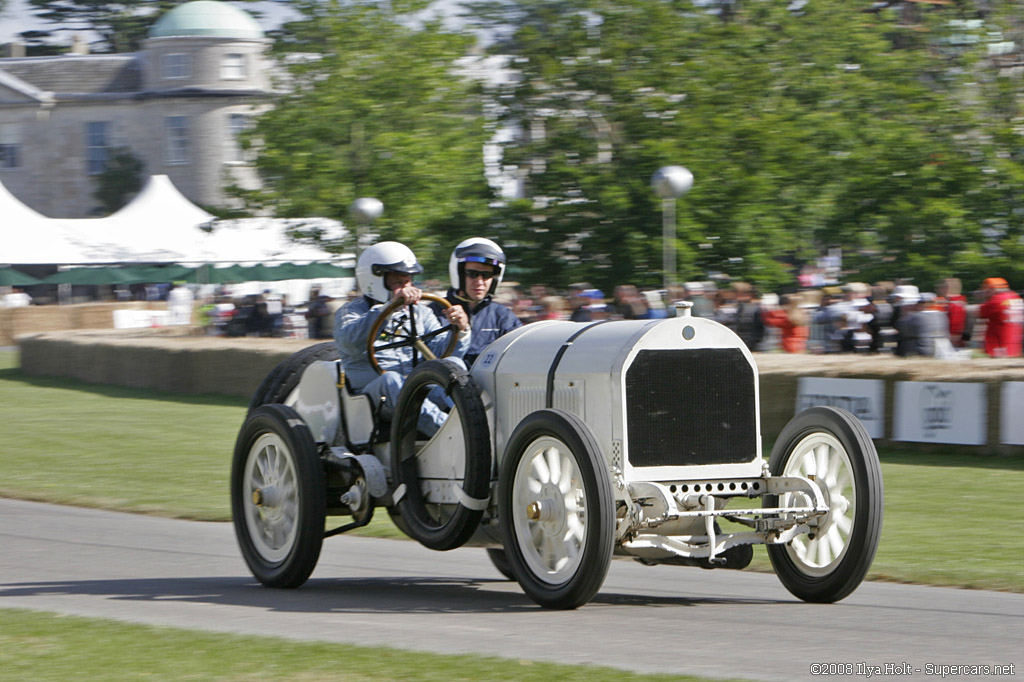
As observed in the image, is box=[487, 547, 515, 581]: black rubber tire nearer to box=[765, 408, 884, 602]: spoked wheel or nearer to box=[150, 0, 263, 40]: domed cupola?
box=[765, 408, 884, 602]: spoked wheel

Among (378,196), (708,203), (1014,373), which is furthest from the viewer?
(378,196)

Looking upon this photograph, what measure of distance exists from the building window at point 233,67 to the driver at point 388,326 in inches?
2353

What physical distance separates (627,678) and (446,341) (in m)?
3.18

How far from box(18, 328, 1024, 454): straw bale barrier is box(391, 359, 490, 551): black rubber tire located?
8.85 m

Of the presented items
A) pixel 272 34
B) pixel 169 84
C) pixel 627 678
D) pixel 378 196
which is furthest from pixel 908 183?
pixel 169 84

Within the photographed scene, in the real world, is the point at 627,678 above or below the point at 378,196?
below

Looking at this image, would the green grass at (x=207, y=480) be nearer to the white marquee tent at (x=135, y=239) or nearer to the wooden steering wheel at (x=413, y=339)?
the wooden steering wheel at (x=413, y=339)

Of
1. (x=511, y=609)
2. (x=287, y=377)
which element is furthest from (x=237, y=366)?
(x=511, y=609)

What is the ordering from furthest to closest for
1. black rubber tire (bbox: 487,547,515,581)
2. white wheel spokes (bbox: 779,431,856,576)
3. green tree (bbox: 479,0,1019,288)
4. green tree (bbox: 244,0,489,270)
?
green tree (bbox: 244,0,489,270), green tree (bbox: 479,0,1019,288), black rubber tire (bbox: 487,547,515,581), white wheel spokes (bbox: 779,431,856,576)

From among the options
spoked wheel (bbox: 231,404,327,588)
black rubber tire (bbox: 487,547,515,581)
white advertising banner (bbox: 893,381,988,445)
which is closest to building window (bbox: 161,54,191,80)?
white advertising banner (bbox: 893,381,988,445)

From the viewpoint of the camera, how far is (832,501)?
7.17m

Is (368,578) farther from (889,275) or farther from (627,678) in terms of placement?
(889,275)

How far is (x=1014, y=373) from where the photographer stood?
14953mm

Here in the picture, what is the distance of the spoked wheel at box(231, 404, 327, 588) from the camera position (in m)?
7.89
